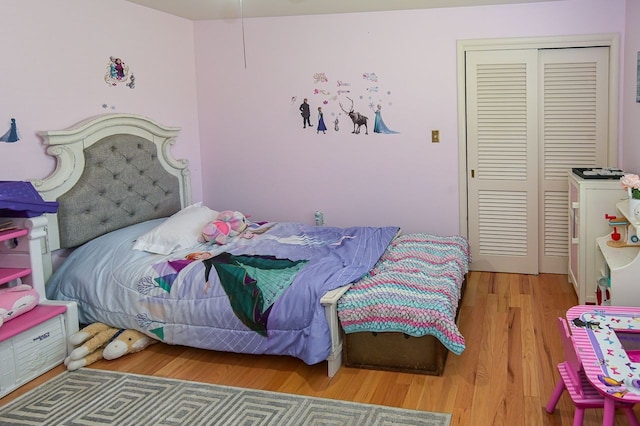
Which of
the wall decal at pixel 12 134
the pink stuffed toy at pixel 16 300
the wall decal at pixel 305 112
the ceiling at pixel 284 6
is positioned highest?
the ceiling at pixel 284 6

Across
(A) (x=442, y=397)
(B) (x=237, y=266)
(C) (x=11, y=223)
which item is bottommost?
(A) (x=442, y=397)

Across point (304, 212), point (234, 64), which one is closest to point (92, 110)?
point (234, 64)

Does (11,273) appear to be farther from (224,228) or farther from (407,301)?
(407,301)

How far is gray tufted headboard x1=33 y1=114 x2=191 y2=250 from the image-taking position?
3.44 metres

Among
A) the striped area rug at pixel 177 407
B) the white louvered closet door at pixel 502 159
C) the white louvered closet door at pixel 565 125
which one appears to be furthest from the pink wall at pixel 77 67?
the white louvered closet door at pixel 565 125

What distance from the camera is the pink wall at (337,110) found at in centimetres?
437

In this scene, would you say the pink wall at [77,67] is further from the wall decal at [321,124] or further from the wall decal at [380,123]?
the wall decal at [380,123]

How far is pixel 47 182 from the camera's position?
11.0ft

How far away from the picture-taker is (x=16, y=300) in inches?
115

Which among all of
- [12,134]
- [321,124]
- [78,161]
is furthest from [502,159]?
[12,134]

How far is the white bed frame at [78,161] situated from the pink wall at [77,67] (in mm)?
84

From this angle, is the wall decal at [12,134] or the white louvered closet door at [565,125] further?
the white louvered closet door at [565,125]

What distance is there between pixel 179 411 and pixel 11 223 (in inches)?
52.4

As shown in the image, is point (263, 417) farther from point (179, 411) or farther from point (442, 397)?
point (442, 397)
